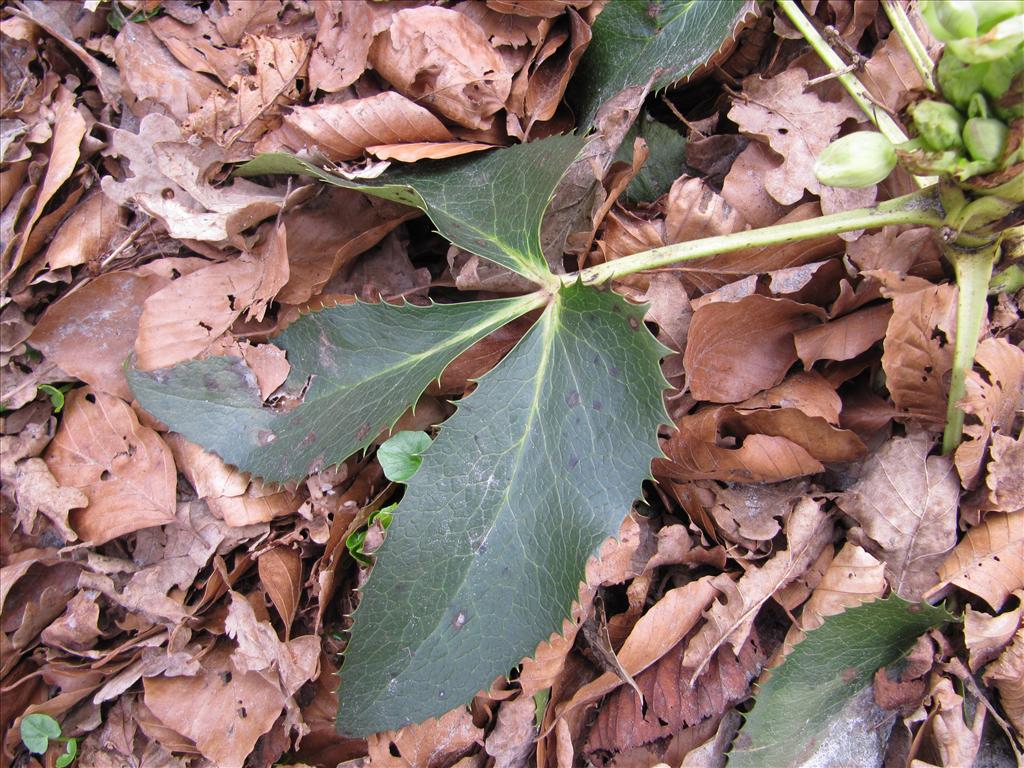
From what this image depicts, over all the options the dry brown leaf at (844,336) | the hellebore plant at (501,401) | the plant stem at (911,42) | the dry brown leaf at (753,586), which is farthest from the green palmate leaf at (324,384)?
the plant stem at (911,42)

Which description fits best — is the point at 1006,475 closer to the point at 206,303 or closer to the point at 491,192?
the point at 491,192

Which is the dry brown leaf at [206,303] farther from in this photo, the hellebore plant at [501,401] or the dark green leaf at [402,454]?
the dark green leaf at [402,454]

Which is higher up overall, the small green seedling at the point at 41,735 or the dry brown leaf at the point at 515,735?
the small green seedling at the point at 41,735

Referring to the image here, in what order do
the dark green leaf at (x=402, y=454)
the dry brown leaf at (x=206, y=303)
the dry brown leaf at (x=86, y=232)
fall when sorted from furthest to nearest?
the dry brown leaf at (x=86, y=232) → the dry brown leaf at (x=206, y=303) → the dark green leaf at (x=402, y=454)

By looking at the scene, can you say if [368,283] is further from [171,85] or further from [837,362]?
[837,362]

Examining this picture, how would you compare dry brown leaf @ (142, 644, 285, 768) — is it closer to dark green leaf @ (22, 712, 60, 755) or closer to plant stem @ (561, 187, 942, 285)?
dark green leaf @ (22, 712, 60, 755)
